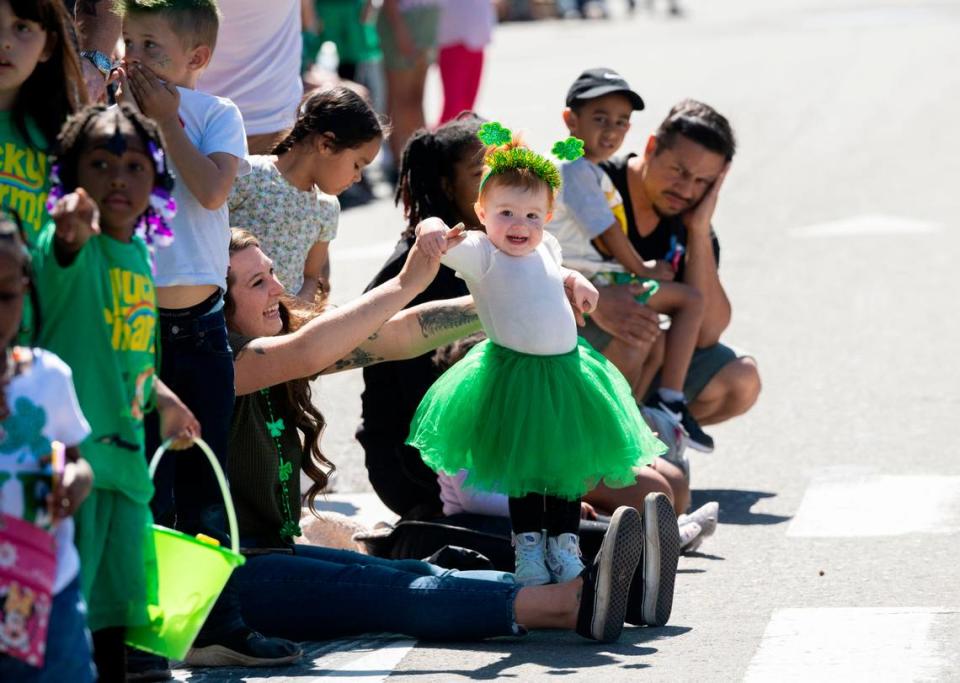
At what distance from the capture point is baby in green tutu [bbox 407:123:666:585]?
5078 mm

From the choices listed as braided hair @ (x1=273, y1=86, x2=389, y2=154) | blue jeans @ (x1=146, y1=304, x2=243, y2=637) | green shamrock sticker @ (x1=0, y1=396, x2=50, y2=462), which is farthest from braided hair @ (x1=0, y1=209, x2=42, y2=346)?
braided hair @ (x1=273, y1=86, x2=389, y2=154)

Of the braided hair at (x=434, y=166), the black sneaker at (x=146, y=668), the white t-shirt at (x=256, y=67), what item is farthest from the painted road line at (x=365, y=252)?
the black sneaker at (x=146, y=668)

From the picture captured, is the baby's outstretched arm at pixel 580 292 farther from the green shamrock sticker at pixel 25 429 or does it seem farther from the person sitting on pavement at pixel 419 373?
the green shamrock sticker at pixel 25 429

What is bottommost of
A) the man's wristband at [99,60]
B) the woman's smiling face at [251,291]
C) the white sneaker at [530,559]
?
the white sneaker at [530,559]

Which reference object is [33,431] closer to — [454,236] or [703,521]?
[454,236]

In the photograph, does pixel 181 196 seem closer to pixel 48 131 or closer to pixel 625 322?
pixel 48 131

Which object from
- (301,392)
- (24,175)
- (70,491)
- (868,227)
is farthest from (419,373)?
(868,227)

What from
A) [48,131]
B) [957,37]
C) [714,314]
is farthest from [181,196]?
[957,37]

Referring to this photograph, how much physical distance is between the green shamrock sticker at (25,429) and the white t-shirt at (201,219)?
48.6 inches

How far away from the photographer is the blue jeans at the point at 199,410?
15.4ft

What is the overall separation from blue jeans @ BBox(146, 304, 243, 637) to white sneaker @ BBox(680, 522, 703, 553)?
5.89ft

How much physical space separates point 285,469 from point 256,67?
2.40m

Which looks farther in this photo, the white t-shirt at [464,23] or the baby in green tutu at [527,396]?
the white t-shirt at [464,23]

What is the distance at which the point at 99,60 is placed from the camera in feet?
18.9
